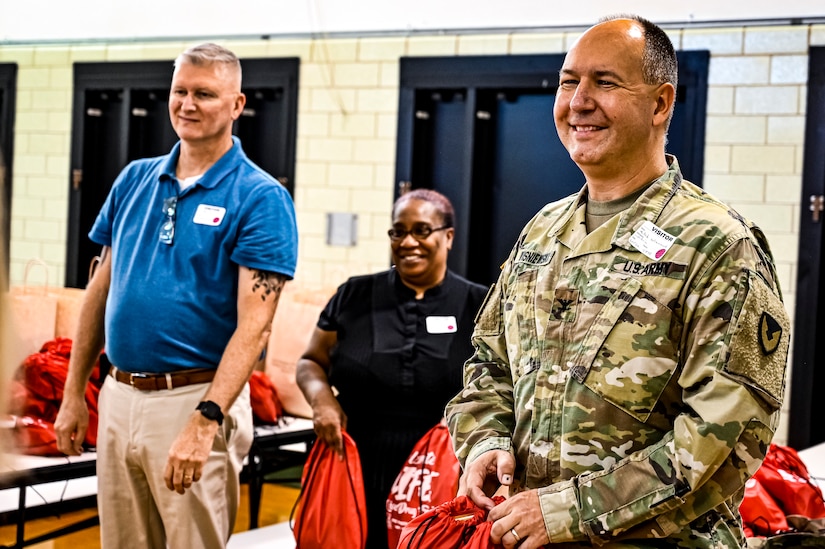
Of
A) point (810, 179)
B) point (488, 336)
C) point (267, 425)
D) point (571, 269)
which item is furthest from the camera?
point (810, 179)

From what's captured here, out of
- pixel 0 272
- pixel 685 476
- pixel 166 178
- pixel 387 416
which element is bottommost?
pixel 387 416

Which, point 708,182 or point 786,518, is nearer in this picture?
point 786,518

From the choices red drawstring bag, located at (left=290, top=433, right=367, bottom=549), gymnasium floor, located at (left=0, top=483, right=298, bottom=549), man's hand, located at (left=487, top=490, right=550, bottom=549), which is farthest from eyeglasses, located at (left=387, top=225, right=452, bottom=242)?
gymnasium floor, located at (left=0, top=483, right=298, bottom=549)

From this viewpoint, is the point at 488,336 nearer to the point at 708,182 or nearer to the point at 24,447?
the point at 24,447

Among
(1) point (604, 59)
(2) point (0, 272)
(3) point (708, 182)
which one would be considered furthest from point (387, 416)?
(3) point (708, 182)

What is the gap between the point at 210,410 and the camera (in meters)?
2.76

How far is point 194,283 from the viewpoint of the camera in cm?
287

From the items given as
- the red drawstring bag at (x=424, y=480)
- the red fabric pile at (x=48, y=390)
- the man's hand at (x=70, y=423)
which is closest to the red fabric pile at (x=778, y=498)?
the red drawstring bag at (x=424, y=480)

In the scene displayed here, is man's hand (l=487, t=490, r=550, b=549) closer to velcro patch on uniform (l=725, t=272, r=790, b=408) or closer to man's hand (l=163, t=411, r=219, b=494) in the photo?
velcro patch on uniform (l=725, t=272, r=790, b=408)

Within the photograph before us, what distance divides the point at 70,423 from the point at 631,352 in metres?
2.06

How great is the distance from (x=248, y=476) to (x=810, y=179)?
11.3ft

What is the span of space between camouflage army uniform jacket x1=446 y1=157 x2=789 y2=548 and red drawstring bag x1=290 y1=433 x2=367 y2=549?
133 cm

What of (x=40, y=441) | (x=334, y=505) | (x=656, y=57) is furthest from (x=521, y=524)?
(x=40, y=441)

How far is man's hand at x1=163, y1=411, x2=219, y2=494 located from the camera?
2707mm
